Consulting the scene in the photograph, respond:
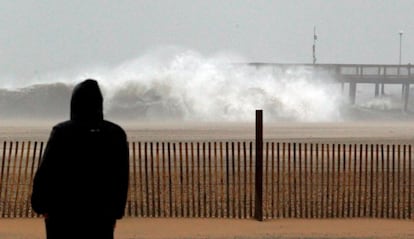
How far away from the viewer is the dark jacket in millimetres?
4578

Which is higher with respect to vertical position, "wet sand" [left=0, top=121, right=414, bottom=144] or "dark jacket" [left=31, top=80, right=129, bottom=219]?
"dark jacket" [left=31, top=80, right=129, bottom=219]

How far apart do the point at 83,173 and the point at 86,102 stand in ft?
1.49

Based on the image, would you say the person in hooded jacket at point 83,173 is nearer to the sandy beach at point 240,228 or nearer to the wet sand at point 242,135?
the sandy beach at point 240,228

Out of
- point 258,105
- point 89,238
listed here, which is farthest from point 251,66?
point 89,238

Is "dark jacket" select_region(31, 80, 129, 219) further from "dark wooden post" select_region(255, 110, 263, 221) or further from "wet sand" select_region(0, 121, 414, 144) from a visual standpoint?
"wet sand" select_region(0, 121, 414, 144)

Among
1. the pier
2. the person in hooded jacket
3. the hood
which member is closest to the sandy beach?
the person in hooded jacket

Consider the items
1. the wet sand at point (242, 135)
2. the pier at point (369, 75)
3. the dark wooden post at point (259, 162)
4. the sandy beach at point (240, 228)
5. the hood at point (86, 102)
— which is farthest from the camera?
the pier at point (369, 75)

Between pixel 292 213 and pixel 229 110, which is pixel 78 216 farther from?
pixel 229 110

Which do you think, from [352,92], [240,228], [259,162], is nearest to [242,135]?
[259,162]

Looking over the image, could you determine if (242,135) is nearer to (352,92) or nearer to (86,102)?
(86,102)

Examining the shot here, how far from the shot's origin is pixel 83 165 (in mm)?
4645

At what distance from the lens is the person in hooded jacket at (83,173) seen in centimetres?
458

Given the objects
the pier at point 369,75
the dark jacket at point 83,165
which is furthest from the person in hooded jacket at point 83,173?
the pier at point 369,75

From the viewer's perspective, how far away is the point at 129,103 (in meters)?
70.6
